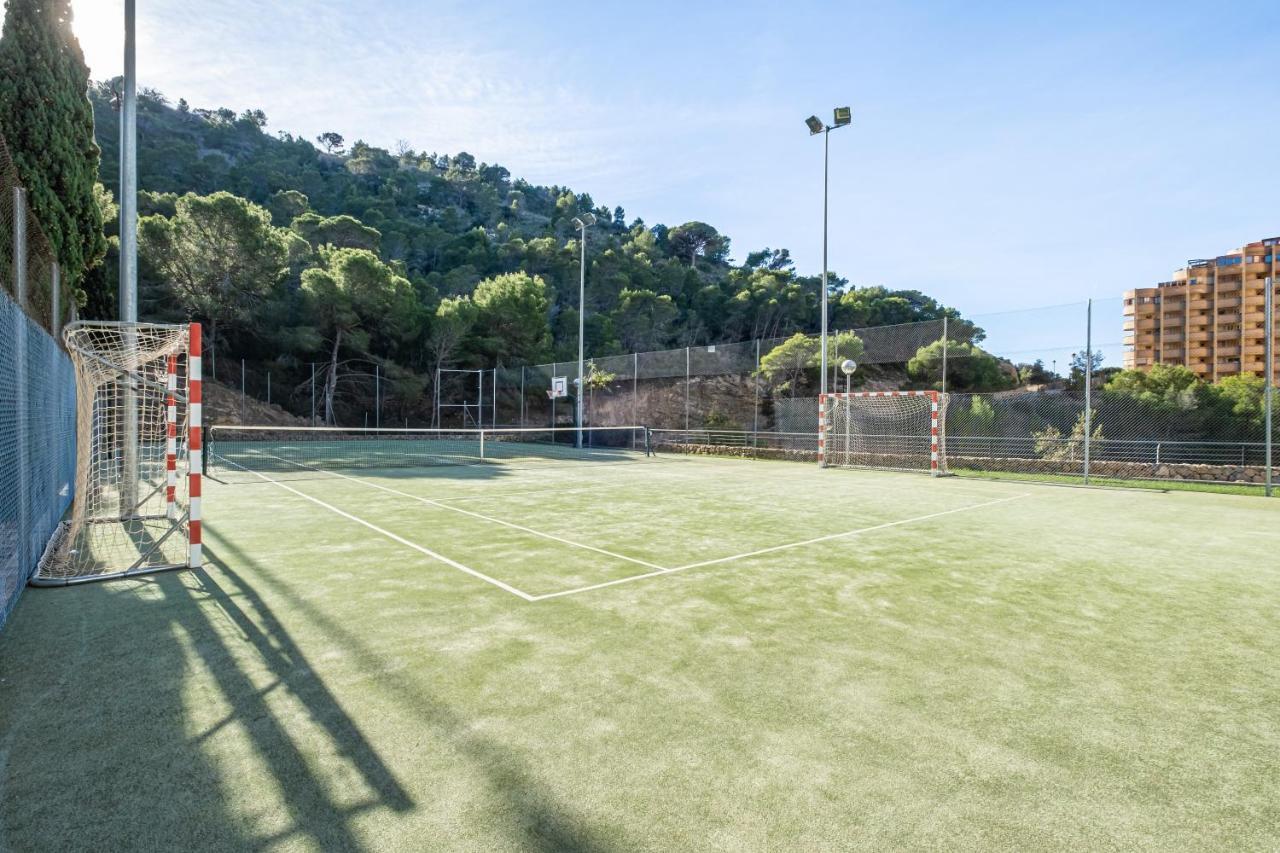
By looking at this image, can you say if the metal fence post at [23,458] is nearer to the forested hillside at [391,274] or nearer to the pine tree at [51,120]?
the pine tree at [51,120]

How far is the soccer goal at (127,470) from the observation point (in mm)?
4793

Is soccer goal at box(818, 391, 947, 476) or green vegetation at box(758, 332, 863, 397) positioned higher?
green vegetation at box(758, 332, 863, 397)

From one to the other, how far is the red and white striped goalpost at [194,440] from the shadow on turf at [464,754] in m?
1.79

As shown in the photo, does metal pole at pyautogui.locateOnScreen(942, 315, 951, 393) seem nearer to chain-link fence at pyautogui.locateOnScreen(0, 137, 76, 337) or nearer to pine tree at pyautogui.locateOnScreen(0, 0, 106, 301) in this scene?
chain-link fence at pyautogui.locateOnScreen(0, 137, 76, 337)

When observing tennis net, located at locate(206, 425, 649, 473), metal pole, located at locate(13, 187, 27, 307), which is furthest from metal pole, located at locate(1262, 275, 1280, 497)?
metal pole, located at locate(13, 187, 27, 307)

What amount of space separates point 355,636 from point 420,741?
1316mm

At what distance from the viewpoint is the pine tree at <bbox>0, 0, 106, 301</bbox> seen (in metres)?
12.5

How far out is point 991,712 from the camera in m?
2.58

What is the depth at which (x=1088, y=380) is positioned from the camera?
42.8 ft

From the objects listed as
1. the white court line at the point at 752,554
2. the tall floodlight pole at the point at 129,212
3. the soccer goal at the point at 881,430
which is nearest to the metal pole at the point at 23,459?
the tall floodlight pole at the point at 129,212

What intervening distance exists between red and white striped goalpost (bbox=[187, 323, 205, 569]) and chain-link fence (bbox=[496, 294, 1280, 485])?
14593 millimetres

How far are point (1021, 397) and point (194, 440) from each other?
625 inches

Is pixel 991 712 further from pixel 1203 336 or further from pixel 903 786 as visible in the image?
pixel 1203 336

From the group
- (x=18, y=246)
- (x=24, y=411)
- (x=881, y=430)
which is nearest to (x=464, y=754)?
(x=24, y=411)
